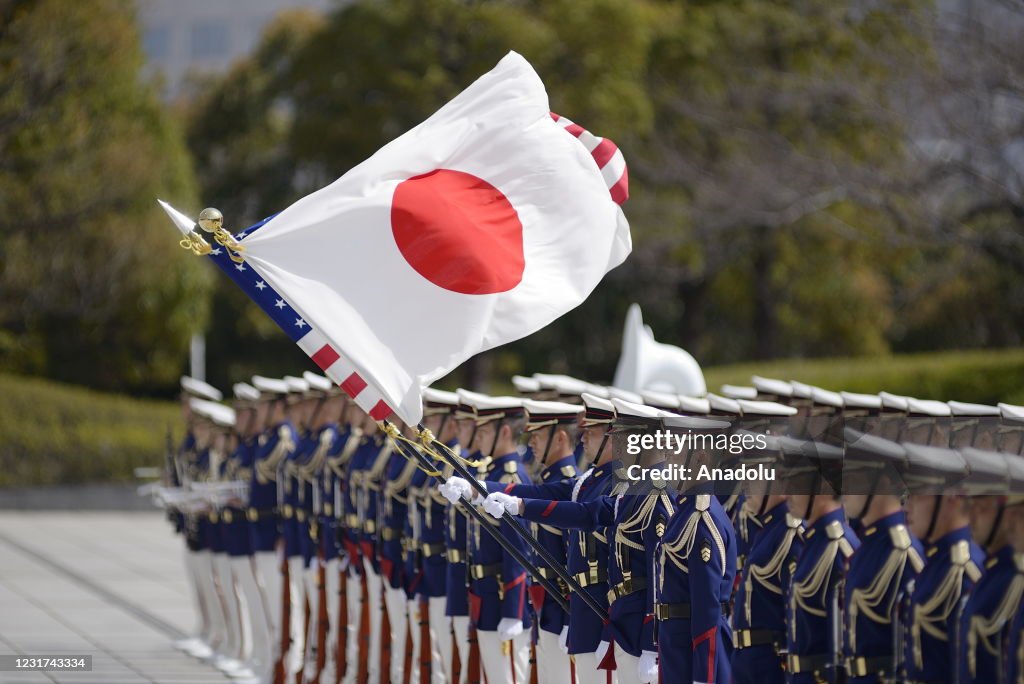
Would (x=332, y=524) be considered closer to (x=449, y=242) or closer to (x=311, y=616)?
(x=311, y=616)

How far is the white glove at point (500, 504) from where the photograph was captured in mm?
6703

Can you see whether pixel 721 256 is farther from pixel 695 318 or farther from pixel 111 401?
pixel 111 401

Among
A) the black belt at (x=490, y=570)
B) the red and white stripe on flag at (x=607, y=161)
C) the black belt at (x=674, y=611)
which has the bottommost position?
the black belt at (x=674, y=611)

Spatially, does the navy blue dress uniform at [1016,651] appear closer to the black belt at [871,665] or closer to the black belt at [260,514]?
the black belt at [871,665]

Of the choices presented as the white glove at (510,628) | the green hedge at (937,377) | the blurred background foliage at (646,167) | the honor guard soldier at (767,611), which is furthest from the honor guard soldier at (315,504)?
the blurred background foliage at (646,167)

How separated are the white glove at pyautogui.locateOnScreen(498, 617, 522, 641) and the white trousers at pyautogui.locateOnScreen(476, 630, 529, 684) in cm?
7

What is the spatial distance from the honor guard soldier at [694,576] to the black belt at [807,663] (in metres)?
0.41

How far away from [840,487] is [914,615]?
0.71m

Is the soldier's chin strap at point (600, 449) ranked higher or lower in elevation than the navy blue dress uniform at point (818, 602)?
higher

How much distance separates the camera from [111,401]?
25469 mm

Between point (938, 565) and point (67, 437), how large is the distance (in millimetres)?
20562

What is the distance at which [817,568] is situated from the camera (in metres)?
5.88

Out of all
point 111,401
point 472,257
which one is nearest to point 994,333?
point 111,401

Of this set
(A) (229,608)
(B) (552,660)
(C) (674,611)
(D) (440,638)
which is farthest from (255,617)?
(C) (674,611)
